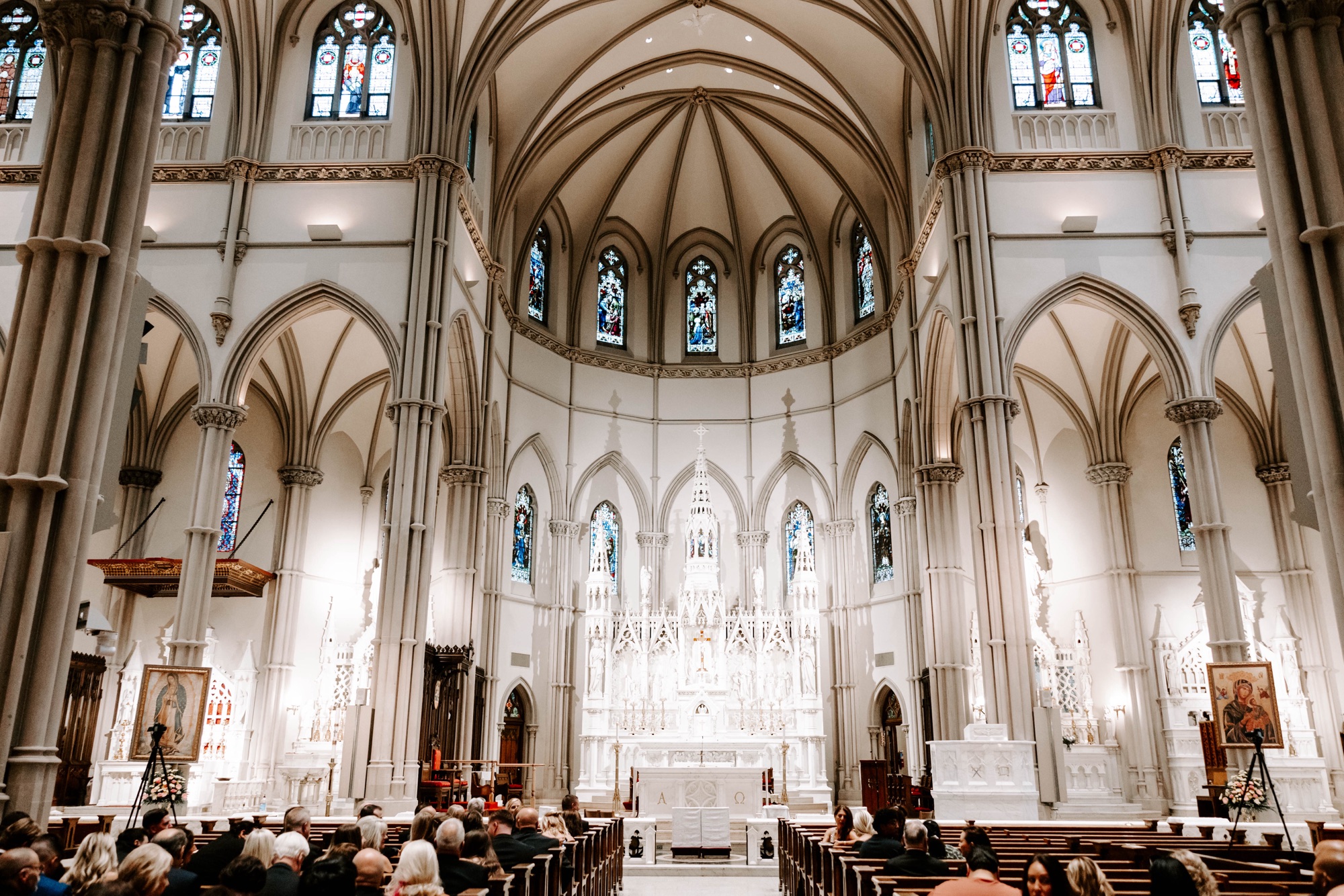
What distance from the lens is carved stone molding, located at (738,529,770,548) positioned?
27.2m

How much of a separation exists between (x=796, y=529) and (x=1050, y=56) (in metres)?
12.6

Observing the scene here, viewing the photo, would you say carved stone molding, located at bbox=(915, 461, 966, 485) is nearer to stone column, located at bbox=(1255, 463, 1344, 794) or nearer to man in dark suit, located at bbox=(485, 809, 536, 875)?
stone column, located at bbox=(1255, 463, 1344, 794)

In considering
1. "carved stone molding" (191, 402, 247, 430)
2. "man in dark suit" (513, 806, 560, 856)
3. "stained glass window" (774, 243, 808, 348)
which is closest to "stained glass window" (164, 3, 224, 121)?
"carved stone molding" (191, 402, 247, 430)

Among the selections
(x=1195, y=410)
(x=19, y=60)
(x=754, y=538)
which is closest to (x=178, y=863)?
(x=1195, y=410)

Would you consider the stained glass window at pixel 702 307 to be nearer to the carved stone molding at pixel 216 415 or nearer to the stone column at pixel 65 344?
the carved stone molding at pixel 216 415

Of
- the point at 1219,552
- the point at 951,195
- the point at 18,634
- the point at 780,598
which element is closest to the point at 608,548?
the point at 780,598

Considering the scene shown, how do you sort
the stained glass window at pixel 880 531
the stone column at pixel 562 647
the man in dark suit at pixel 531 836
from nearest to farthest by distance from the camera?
the man in dark suit at pixel 531 836 < the stone column at pixel 562 647 < the stained glass window at pixel 880 531

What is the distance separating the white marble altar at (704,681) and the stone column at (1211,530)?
8.14 m

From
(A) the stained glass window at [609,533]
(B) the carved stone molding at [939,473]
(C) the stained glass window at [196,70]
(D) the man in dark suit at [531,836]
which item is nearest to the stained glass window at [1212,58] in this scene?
(B) the carved stone molding at [939,473]

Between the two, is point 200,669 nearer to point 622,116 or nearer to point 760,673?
point 760,673

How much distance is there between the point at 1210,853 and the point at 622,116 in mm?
22319

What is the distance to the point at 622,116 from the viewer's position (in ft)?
87.3

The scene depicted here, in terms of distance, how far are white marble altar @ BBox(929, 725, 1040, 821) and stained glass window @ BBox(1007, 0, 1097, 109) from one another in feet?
38.0

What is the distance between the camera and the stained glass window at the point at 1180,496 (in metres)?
23.4
